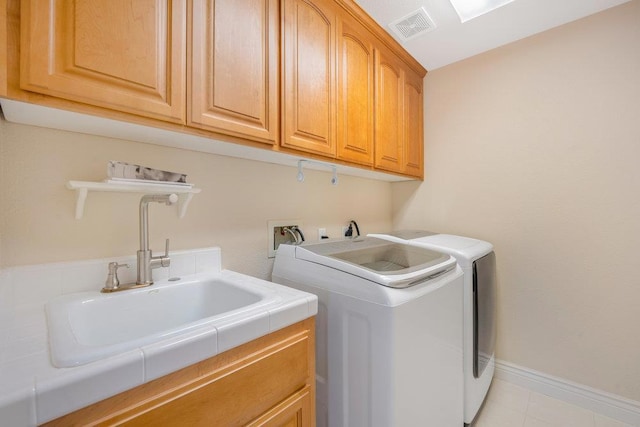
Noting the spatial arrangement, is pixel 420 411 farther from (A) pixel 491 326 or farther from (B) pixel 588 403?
(B) pixel 588 403

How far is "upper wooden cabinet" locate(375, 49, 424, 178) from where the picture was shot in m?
1.71

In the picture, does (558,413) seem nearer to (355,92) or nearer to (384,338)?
(384,338)

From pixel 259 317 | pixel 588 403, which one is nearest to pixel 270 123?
pixel 259 317

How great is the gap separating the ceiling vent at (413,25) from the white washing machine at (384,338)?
1338mm

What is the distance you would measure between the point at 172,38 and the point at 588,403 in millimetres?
2740

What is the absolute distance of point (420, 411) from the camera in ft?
3.43

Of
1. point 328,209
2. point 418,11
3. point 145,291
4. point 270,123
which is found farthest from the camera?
point 328,209

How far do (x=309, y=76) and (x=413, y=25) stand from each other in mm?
Answer: 857

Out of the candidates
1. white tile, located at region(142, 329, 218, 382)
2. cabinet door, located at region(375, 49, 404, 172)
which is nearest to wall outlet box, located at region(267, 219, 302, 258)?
cabinet door, located at region(375, 49, 404, 172)

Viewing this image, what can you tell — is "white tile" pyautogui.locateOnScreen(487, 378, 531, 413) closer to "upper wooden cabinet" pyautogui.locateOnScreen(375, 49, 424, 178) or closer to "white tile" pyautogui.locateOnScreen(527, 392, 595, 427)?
"white tile" pyautogui.locateOnScreen(527, 392, 595, 427)

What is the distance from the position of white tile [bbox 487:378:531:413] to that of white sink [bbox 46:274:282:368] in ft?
5.78

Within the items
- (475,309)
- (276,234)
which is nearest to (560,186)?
(475,309)

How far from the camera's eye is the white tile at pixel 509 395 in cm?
167

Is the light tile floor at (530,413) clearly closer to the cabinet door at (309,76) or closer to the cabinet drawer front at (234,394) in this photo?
the cabinet drawer front at (234,394)
